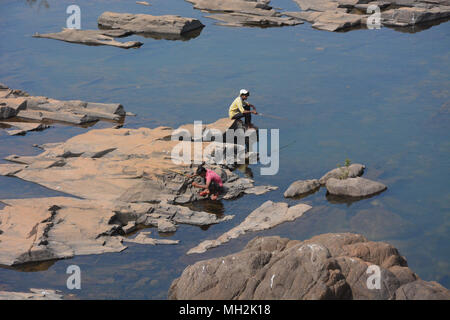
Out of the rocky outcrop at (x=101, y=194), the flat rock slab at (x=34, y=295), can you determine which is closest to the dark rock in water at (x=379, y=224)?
the rocky outcrop at (x=101, y=194)

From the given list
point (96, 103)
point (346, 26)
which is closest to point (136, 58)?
point (96, 103)

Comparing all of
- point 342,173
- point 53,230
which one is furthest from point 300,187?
point 53,230

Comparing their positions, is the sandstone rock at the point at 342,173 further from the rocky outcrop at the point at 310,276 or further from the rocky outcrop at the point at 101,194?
the rocky outcrop at the point at 310,276

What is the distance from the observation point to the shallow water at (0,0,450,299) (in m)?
14.2

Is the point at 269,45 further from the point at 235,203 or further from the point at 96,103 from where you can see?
the point at 235,203

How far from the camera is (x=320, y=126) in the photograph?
20875 millimetres

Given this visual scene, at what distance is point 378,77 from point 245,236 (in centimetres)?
1250

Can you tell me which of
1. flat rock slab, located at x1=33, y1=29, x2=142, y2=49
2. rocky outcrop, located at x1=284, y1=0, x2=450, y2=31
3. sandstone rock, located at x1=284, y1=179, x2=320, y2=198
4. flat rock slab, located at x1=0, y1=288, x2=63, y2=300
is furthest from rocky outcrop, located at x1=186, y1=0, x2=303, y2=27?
flat rock slab, located at x1=0, y1=288, x2=63, y2=300

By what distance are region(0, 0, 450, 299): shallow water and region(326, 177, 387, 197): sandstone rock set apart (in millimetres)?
286

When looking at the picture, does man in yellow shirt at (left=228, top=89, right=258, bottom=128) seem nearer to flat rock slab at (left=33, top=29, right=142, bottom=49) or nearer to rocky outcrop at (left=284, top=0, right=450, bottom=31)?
flat rock slab at (left=33, top=29, right=142, bottom=49)

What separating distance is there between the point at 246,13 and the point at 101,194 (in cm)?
1944

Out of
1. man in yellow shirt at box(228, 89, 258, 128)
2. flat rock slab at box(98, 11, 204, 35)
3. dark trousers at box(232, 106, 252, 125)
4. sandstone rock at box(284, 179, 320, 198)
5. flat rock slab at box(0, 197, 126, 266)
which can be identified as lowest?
flat rock slab at box(0, 197, 126, 266)

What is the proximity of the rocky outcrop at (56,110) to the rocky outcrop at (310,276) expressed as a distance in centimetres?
1180

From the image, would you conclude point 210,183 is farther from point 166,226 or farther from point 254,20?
point 254,20
